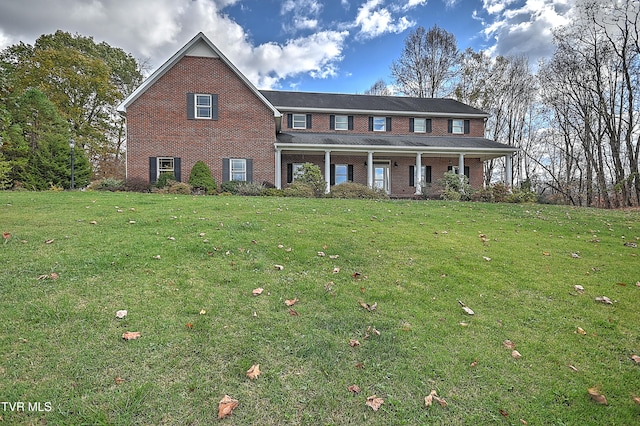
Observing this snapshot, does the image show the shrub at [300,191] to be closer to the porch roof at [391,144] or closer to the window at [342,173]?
the porch roof at [391,144]

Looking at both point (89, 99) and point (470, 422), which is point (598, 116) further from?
point (89, 99)

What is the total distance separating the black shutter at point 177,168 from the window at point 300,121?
8.53 metres

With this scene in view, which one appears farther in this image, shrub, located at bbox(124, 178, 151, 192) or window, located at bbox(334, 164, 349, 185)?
window, located at bbox(334, 164, 349, 185)

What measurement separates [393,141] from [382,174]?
7.80 feet

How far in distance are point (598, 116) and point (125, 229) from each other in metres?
32.3

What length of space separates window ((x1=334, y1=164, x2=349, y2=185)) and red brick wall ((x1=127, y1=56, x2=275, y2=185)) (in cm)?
500

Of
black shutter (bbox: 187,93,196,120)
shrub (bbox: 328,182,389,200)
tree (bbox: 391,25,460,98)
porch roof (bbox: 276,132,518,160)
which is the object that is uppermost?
tree (bbox: 391,25,460,98)

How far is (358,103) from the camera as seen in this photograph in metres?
24.3

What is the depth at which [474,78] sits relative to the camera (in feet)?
104

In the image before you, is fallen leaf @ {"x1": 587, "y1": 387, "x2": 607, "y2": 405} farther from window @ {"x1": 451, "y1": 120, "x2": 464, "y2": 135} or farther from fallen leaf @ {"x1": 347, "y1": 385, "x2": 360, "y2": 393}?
window @ {"x1": 451, "y1": 120, "x2": 464, "y2": 135}

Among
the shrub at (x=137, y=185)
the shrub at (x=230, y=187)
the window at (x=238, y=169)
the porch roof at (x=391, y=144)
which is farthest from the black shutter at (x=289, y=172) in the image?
the shrub at (x=137, y=185)

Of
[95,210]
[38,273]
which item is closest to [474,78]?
[95,210]

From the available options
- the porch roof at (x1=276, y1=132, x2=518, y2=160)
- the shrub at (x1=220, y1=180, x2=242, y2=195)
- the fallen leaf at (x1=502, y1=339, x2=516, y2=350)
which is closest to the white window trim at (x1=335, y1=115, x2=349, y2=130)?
the porch roof at (x1=276, y1=132, x2=518, y2=160)

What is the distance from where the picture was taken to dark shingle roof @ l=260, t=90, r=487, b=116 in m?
23.2
